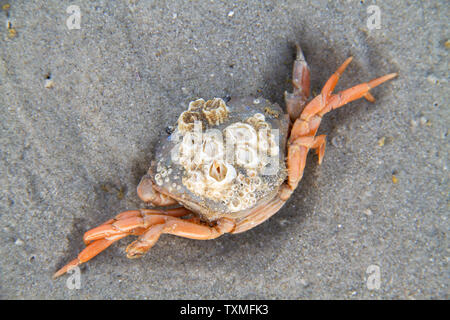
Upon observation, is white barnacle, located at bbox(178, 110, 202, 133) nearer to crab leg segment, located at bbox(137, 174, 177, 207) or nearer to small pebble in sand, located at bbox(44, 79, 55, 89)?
crab leg segment, located at bbox(137, 174, 177, 207)

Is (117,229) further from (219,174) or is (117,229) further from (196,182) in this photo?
(219,174)

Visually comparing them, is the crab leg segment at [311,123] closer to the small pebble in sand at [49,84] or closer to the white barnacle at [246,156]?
the white barnacle at [246,156]

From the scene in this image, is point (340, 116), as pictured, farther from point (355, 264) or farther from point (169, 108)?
point (169, 108)

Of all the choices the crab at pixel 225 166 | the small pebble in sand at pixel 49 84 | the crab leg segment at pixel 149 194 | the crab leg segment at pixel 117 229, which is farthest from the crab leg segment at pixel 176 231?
the small pebble in sand at pixel 49 84

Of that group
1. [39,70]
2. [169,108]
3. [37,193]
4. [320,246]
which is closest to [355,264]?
[320,246]

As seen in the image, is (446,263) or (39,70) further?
(39,70)

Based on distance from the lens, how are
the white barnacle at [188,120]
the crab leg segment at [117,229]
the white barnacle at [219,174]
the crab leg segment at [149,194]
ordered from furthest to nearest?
1. the crab leg segment at [149,194]
2. the crab leg segment at [117,229]
3. the white barnacle at [188,120]
4. the white barnacle at [219,174]
